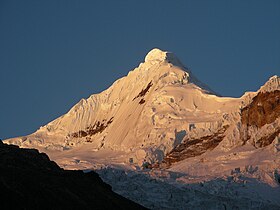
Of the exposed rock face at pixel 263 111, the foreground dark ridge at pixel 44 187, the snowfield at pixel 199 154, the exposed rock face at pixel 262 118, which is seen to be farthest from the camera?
the exposed rock face at pixel 263 111

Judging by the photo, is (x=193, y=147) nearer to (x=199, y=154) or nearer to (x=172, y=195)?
(x=199, y=154)

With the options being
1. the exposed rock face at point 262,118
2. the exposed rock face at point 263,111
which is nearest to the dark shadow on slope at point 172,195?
the exposed rock face at point 262,118

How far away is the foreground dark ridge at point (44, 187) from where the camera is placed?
247 ft

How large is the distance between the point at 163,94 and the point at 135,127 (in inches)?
348

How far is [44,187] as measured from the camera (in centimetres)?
7975

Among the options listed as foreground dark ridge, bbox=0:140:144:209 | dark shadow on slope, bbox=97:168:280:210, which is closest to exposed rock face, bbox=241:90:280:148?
dark shadow on slope, bbox=97:168:280:210

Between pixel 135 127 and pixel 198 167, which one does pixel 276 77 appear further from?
pixel 135 127

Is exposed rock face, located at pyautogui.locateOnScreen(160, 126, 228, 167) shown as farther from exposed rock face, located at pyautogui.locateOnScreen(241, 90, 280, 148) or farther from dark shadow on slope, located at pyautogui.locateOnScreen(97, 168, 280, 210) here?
dark shadow on slope, located at pyautogui.locateOnScreen(97, 168, 280, 210)

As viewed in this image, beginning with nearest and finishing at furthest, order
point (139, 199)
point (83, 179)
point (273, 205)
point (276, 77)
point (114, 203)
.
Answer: point (114, 203)
point (83, 179)
point (139, 199)
point (273, 205)
point (276, 77)

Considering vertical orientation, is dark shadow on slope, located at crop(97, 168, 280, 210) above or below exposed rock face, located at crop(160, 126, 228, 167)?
below

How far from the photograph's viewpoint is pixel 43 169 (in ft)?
297

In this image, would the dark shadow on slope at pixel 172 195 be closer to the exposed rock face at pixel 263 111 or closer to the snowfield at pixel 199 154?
the snowfield at pixel 199 154

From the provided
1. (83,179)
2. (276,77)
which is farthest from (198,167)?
(83,179)

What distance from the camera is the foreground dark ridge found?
75312mm
